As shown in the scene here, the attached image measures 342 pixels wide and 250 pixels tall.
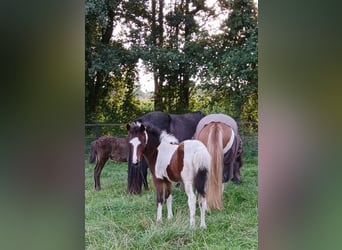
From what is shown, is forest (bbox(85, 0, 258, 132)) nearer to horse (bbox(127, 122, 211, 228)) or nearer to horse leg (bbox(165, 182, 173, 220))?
horse (bbox(127, 122, 211, 228))

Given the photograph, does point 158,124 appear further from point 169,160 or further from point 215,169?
point 215,169

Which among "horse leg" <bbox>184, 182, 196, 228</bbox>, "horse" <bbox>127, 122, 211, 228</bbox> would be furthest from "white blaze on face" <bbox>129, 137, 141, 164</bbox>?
"horse leg" <bbox>184, 182, 196, 228</bbox>

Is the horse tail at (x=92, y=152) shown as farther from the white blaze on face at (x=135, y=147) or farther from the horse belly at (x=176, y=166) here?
the horse belly at (x=176, y=166)

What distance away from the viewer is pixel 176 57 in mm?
1676

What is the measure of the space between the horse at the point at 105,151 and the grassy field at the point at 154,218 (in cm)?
2

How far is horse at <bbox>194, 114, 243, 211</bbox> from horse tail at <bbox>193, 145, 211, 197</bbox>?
2 cm

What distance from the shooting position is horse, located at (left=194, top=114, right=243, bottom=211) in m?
1.69

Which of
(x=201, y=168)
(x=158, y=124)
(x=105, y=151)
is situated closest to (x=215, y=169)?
(x=201, y=168)

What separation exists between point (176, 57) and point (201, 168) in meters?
0.52

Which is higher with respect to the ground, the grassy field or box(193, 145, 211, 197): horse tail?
box(193, 145, 211, 197): horse tail

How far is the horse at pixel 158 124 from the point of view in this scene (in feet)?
5.55

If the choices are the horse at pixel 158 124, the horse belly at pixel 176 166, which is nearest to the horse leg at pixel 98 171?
the horse at pixel 158 124
